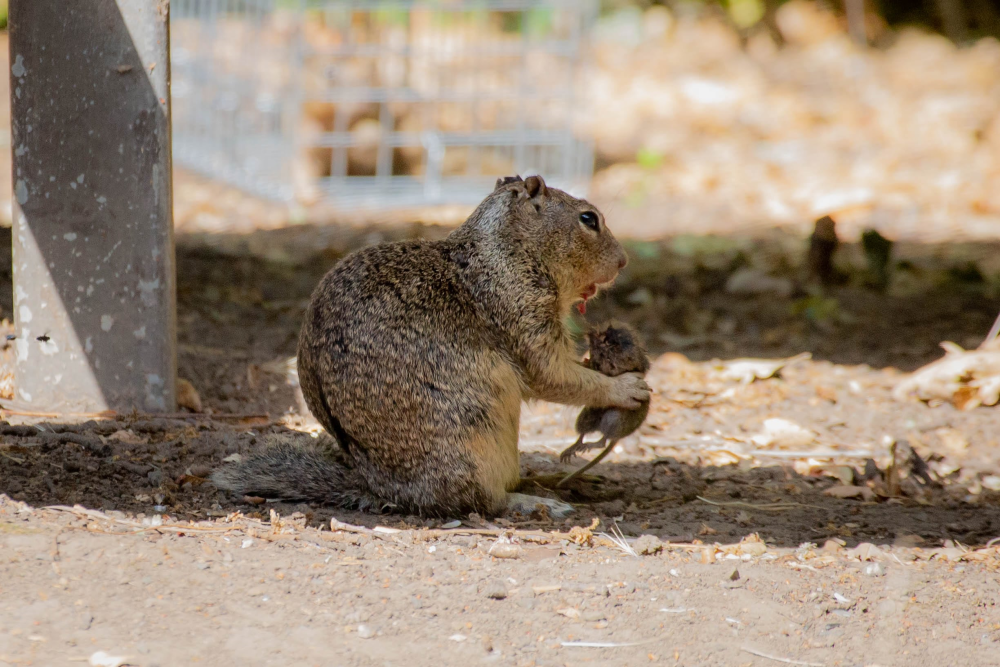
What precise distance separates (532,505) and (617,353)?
74 cm

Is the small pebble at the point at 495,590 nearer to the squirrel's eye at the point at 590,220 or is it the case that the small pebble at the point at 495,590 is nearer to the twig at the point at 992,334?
the squirrel's eye at the point at 590,220

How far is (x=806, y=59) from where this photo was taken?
13297mm

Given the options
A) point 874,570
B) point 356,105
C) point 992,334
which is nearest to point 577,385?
point 874,570

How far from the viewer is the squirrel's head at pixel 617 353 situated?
420cm

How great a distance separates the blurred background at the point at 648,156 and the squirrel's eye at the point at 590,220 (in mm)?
2044

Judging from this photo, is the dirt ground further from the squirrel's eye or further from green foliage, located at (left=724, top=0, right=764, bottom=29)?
green foliage, located at (left=724, top=0, right=764, bottom=29)

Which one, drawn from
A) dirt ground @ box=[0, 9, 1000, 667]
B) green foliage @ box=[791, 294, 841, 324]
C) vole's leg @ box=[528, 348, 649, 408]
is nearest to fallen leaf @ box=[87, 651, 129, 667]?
dirt ground @ box=[0, 9, 1000, 667]

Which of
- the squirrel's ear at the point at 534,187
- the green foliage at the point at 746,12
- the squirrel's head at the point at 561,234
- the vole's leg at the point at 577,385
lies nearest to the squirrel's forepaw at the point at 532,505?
the vole's leg at the point at 577,385

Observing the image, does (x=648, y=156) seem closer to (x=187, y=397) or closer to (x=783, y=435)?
(x=783, y=435)

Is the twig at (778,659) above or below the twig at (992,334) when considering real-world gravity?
below

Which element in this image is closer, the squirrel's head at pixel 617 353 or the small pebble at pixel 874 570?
the small pebble at pixel 874 570

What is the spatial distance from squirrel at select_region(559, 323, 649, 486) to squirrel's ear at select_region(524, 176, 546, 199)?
25.7 inches

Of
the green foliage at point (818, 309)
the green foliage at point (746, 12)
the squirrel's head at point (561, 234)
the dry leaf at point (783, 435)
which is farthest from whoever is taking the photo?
the green foliage at point (746, 12)

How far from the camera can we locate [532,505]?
3.89 m
